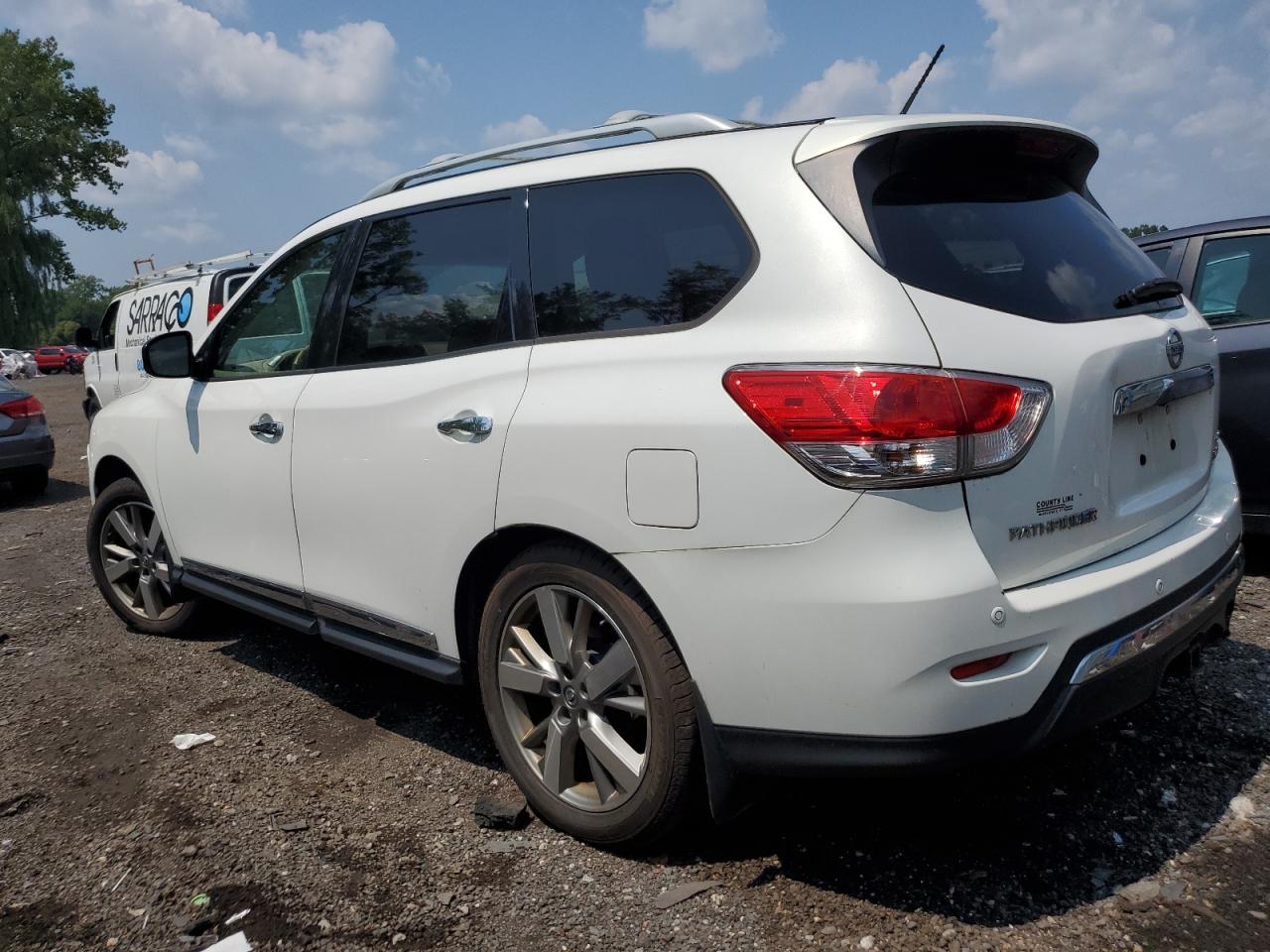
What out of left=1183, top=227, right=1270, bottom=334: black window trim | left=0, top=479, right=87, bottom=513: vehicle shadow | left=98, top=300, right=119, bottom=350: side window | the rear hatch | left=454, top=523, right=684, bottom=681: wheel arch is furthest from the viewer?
left=98, top=300, right=119, bottom=350: side window

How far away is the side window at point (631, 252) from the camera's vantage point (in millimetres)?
2533

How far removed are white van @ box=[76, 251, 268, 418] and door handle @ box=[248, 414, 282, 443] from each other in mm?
7128

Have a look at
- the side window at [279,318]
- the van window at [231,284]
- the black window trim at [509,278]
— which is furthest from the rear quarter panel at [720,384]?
the van window at [231,284]

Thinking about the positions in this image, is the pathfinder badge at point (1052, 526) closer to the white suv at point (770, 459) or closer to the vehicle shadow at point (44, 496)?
the white suv at point (770, 459)

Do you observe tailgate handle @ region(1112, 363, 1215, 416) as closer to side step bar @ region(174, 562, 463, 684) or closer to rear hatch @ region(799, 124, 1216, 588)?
rear hatch @ region(799, 124, 1216, 588)

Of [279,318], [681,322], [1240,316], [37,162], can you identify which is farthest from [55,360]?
[681,322]

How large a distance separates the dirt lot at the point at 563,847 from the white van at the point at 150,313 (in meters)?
7.70

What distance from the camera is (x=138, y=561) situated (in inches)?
197

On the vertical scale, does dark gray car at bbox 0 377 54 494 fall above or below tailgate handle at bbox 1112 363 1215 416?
below

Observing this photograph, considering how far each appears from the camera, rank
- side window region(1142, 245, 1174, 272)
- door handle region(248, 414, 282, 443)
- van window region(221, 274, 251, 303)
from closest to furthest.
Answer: door handle region(248, 414, 282, 443) < side window region(1142, 245, 1174, 272) < van window region(221, 274, 251, 303)

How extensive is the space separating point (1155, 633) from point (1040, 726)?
1.56 ft

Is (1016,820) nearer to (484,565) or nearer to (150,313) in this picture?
(484,565)

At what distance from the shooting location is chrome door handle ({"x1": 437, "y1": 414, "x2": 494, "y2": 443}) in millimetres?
2867

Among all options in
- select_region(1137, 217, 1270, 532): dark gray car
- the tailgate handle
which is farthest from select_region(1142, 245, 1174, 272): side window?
the tailgate handle
